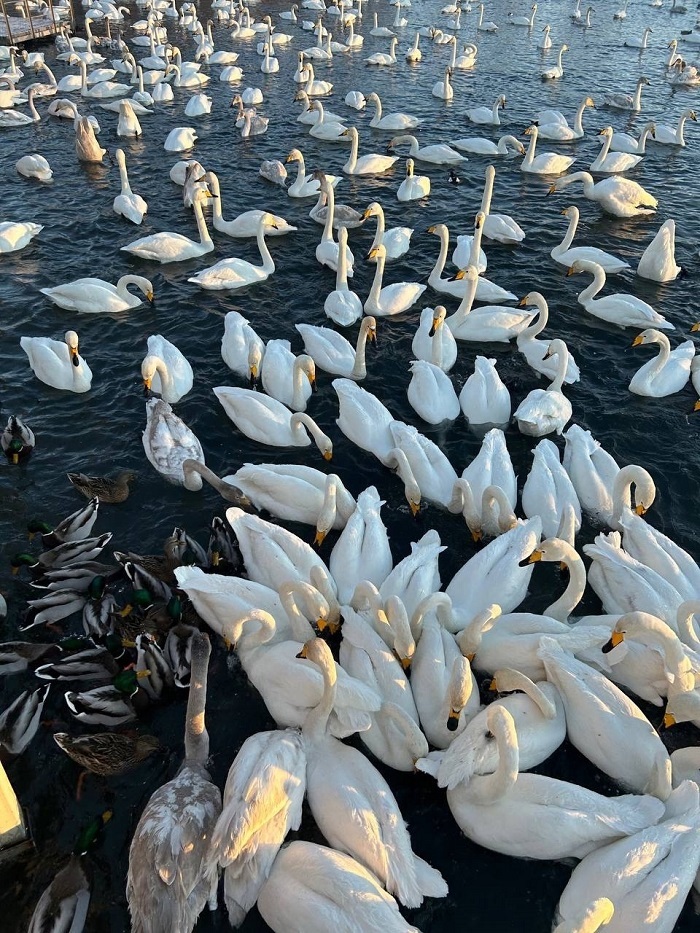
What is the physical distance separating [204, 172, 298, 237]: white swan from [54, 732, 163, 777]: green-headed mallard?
13801mm

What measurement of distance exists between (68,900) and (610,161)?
80.9ft

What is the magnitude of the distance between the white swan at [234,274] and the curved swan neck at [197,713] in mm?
10706

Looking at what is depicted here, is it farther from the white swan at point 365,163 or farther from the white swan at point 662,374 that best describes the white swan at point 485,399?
the white swan at point 365,163

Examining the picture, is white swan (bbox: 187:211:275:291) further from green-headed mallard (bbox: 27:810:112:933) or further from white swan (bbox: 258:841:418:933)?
white swan (bbox: 258:841:418:933)

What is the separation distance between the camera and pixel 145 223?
1986cm

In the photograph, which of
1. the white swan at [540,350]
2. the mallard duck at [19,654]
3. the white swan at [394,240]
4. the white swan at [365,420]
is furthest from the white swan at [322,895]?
the white swan at [394,240]

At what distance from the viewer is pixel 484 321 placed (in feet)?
49.5

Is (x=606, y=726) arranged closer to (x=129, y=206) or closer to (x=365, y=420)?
(x=365, y=420)

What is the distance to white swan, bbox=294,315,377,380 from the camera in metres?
13.9

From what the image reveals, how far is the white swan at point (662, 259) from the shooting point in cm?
1742

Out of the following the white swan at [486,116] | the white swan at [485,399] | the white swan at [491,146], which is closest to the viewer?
the white swan at [485,399]

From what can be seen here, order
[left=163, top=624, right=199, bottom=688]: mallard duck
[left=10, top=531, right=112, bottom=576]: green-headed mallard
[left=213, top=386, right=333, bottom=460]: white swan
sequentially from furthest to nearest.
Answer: [left=213, top=386, right=333, bottom=460]: white swan, [left=10, top=531, right=112, bottom=576]: green-headed mallard, [left=163, top=624, right=199, bottom=688]: mallard duck

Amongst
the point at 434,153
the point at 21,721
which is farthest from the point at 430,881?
the point at 434,153

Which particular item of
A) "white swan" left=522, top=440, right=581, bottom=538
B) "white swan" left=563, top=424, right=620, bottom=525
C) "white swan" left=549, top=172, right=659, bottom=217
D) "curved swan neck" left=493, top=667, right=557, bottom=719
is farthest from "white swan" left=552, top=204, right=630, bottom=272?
"curved swan neck" left=493, top=667, right=557, bottom=719
